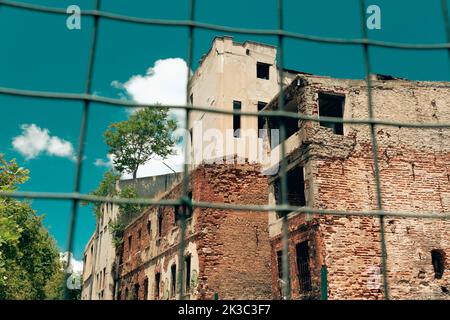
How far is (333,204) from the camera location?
12.9 metres

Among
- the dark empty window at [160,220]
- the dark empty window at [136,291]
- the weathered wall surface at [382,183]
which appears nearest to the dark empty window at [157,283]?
the dark empty window at [160,220]

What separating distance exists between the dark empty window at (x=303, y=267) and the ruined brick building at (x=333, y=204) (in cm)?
3

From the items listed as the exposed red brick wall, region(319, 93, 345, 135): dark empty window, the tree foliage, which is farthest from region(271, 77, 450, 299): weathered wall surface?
the tree foliage

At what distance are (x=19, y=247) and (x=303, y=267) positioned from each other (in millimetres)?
12039

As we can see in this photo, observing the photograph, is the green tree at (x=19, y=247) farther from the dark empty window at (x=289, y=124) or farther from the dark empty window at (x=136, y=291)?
the dark empty window at (x=289, y=124)

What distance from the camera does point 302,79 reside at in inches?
550

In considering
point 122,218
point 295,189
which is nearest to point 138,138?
Result: point 122,218

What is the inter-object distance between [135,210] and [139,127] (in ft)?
15.3

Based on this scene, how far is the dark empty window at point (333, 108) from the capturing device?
14202mm

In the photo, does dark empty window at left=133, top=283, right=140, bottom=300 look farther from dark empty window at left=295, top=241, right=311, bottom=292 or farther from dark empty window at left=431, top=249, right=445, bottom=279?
dark empty window at left=431, top=249, right=445, bottom=279

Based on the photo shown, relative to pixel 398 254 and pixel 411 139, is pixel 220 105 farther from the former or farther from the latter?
pixel 398 254

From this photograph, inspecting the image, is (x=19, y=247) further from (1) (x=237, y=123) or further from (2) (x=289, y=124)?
(2) (x=289, y=124)

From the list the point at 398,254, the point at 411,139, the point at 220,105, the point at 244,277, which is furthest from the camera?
the point at 220,105
